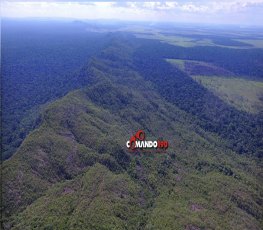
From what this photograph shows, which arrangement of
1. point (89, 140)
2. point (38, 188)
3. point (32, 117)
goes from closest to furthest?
1. point (38, 188)
2. point (89, 140)
3. point (32, 117)

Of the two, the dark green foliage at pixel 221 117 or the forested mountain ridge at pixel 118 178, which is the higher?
the forested mountain ridge at pixel 118 178

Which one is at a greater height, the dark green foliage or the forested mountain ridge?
the forested mountain ridge

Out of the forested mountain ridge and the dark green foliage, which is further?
the dark green foliage

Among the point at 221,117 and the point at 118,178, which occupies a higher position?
the point at 118,178

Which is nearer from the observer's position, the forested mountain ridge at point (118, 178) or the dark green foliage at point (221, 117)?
the forested mountain ridge at point (118, 178)

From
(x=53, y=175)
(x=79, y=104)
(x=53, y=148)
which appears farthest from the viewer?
(x=79, y=104)

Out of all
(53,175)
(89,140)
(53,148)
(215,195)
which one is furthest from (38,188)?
(215,195)

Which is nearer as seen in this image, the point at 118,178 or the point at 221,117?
the point at 118,178

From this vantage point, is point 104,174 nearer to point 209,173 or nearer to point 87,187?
point 87,187
